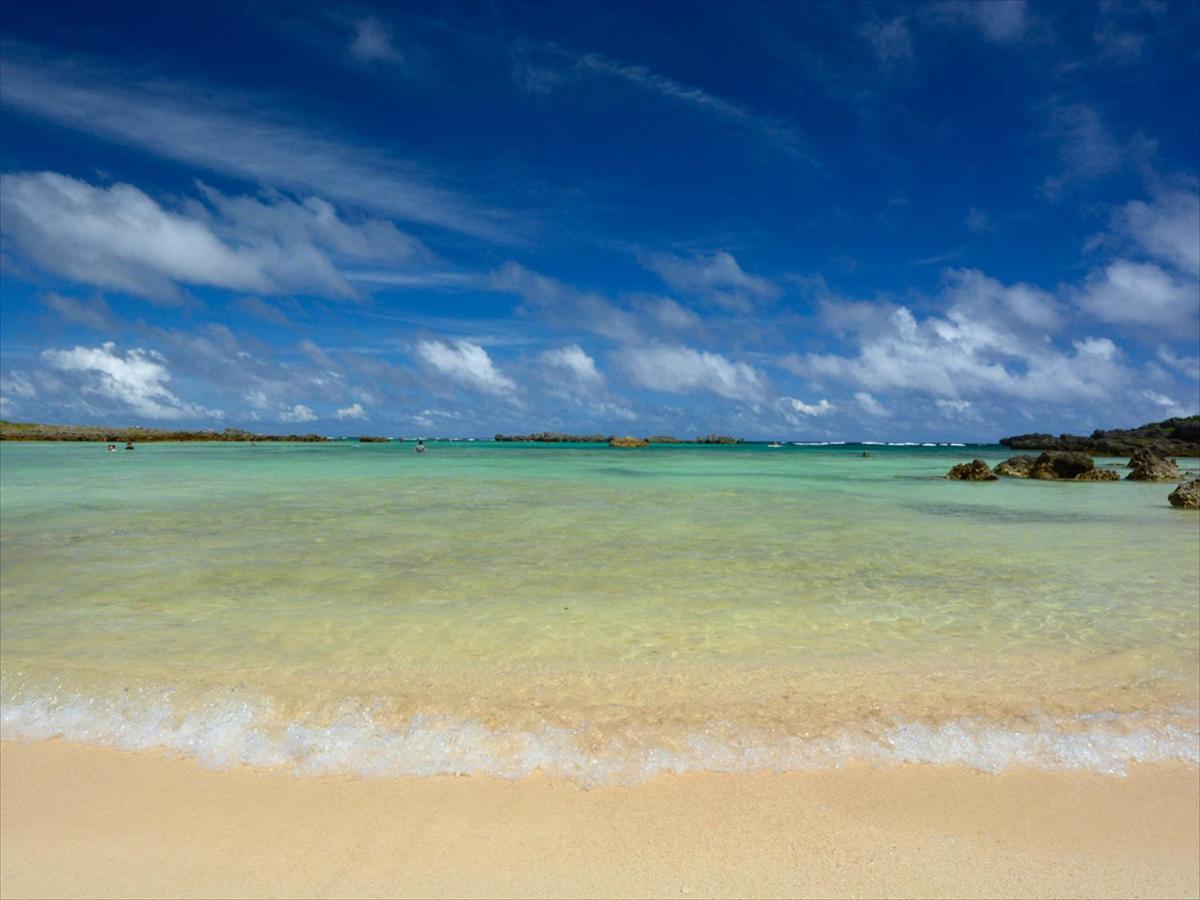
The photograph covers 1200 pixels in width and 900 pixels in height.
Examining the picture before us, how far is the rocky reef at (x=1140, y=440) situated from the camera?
76.7 metres

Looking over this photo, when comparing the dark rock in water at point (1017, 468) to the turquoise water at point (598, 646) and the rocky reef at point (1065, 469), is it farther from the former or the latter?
the turquoise water at point (598, 646)

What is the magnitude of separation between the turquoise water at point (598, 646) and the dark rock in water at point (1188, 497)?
27.1 ft

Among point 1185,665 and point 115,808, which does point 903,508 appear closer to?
point 1185,665

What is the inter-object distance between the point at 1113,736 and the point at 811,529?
31.2 ft

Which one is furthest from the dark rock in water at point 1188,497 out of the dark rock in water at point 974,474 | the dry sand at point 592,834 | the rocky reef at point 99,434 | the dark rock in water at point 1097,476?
the rocky reef at point 99,434

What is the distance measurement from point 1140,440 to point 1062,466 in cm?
7034

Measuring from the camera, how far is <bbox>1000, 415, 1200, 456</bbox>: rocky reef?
252 feet

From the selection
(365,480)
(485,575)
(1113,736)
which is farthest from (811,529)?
(365,480)

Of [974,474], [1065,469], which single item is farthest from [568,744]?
[1065,469]

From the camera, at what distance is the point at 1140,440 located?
83.6 m

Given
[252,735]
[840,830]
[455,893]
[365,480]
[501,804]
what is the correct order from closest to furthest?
1. [455,893]
2. [840,830]
3. [501,804]
4. [252,735]
5. [365,480]

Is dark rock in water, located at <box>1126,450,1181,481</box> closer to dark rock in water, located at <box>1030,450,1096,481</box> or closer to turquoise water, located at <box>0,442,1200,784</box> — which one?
dark rock in water, located at <box>1030,450,1096,481</box>

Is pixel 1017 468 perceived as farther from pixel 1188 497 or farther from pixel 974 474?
pixel 1188 497

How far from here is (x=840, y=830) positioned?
3348mm
